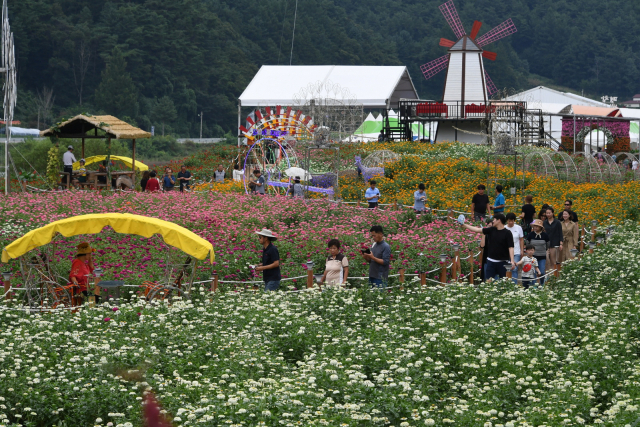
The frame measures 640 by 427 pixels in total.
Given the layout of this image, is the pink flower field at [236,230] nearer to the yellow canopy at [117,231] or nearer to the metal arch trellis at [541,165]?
the yellow canopy at [117,231]

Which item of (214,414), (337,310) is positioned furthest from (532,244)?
(214,414)

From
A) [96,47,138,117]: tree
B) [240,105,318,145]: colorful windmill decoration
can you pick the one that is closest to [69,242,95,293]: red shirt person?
[240,105,318,145]: colorful windmill decoration

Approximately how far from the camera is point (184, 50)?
70500mm

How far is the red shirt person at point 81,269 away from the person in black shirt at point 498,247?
5682 mm

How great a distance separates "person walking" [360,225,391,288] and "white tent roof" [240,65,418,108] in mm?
28855

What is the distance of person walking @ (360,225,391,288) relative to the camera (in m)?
12.1

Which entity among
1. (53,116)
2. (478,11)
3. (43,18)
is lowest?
(53,116)

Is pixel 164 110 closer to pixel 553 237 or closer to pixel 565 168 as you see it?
pixel 565 168

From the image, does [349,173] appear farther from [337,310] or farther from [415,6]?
[415,6]

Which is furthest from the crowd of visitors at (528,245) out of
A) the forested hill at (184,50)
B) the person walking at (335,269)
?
the forested hill at (184,50)

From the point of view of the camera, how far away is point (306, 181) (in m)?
25.4

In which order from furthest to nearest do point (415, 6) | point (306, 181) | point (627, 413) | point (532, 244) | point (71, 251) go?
point (415, 6) → point (306, 181) → point (71, 251) → point (532, 244) → point (627, 413)

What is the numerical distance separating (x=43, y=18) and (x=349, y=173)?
151 feet

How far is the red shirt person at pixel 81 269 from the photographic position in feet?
40.5
